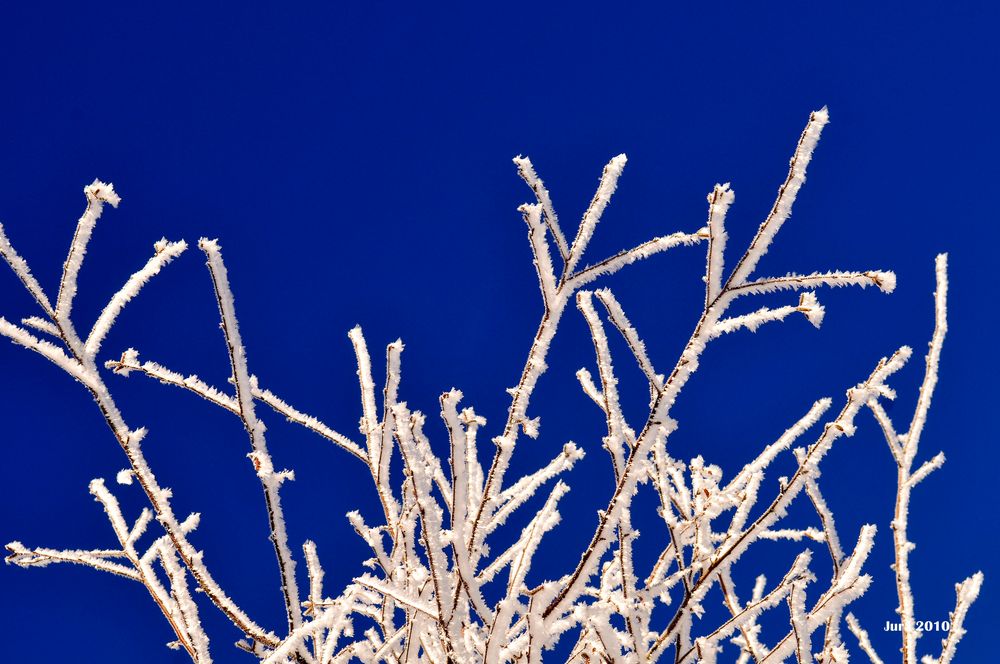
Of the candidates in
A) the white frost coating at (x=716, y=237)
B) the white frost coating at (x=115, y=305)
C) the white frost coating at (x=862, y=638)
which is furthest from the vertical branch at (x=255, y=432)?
the white frost coating at (x=862, y=638)

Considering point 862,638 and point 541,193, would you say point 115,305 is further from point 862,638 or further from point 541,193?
point 862,638

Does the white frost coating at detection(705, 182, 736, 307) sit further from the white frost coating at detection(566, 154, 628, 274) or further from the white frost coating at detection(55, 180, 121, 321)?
the white frost coating at detection(55, 180, 121, 321)

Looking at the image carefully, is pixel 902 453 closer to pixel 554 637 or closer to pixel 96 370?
pixel 554 637

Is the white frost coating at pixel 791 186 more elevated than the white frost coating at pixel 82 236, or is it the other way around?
the white frost coating at pixel 82 236

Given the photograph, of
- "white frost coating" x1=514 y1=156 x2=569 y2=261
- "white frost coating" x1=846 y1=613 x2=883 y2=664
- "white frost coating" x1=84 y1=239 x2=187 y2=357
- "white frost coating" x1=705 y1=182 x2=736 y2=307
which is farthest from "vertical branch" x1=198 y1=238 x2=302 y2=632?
"white frost coating" x1=846 y1=613 x2=883 y2=664

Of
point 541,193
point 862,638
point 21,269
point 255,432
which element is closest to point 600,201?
point 541,193

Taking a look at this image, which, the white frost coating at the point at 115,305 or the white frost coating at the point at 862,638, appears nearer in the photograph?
the white frost coating at the point at 115,305

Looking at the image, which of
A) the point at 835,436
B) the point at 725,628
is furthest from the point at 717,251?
the point at 725,628

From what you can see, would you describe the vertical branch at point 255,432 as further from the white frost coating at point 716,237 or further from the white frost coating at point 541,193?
the white frost coating at point 716,237
